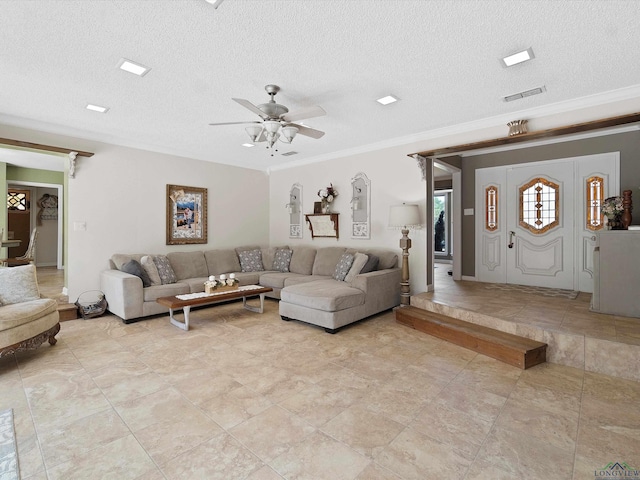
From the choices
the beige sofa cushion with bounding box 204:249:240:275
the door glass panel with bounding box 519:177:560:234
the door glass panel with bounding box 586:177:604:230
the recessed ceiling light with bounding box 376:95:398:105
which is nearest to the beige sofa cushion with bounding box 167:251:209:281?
the beige sofa cushion with bounding box 204:249:240:275

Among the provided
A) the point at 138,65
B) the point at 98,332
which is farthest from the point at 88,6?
the point at 98,332

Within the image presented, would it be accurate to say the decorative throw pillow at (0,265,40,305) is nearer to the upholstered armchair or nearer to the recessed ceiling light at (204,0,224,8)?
the upholstered armchair

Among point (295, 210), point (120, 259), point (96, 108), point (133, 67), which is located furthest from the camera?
point (295, 210)

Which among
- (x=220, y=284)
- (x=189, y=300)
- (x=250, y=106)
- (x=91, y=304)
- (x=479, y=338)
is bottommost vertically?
(x=479, y=338)

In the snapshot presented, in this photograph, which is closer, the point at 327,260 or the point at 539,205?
the point at 539,205

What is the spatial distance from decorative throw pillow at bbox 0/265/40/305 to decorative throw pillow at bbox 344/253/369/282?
12.1 ft

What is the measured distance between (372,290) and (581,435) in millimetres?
2605

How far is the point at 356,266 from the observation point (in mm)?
4770

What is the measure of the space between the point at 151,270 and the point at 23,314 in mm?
1801

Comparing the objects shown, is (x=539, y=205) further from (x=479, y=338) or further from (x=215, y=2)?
(x=215, y=2)

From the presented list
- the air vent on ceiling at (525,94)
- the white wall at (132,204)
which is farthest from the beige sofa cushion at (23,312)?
the air vent on ceiling at (525,94)

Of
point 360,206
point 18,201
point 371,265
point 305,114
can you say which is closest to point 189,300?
point 371,265

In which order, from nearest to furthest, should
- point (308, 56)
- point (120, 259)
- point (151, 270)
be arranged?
1. point (308, 56)
2. point (151, 270)
3. point (120, 259)

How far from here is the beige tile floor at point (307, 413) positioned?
1.71 meters
